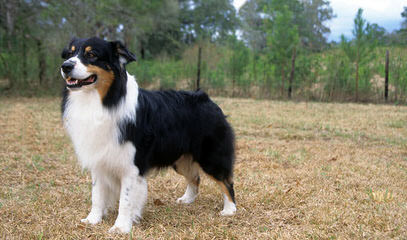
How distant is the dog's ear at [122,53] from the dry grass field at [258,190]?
1.48 metres

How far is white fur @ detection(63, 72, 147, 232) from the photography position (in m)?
3.11

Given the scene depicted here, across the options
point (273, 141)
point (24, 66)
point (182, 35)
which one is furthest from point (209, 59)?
point (182, 35)

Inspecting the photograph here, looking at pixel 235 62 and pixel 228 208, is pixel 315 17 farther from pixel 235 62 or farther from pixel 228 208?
pixel 228 208

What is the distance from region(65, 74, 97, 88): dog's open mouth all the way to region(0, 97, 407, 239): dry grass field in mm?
1244

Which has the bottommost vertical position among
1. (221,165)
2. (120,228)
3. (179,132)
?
(120,228)

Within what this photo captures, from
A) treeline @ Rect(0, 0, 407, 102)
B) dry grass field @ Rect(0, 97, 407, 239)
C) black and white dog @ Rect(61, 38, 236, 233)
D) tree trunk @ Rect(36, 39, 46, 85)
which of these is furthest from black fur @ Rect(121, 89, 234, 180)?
tree trunk @ Rect(36, 39, 46, 85)

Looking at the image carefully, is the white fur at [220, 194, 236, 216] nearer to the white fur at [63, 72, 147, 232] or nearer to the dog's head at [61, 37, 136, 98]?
the white fur at [63, 72, 147, 232]

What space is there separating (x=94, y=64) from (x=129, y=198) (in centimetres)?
119

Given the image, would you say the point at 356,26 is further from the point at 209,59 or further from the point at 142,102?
the point at 142,102

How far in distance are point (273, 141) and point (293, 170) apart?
2.00m

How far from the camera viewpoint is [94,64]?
3014 millimetres

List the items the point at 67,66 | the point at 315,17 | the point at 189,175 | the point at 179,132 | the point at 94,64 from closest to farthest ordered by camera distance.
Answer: the point at 67,66, the point at 94,64, the point at 179,132, the point at 189,175, the point at 315,17

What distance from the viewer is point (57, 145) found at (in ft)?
21.5

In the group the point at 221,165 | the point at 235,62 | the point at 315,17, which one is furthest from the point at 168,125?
the point at 315,17
